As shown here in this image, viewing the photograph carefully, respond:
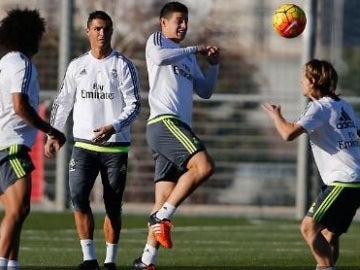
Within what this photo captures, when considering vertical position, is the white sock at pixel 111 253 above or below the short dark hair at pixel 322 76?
below

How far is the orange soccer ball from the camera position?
1348 centimetres

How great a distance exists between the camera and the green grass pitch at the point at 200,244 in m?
13.0

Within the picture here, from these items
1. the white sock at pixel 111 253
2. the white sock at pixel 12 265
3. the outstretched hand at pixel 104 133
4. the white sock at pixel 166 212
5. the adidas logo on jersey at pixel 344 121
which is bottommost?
the white sock at pixel 111 253

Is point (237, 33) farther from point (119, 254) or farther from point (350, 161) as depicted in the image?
point (350, 161)

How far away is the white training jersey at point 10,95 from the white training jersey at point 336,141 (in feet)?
7.17

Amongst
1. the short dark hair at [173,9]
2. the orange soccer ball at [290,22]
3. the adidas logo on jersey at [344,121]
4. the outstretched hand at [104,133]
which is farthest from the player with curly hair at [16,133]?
the orange soccer ball at [290,22]

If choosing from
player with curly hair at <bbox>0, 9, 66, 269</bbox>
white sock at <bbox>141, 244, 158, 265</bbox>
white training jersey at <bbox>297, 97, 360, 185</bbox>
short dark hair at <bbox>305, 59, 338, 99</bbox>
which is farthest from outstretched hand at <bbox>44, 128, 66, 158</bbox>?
short dark hair at <bbox>305, 59, 338, 99</bbox>

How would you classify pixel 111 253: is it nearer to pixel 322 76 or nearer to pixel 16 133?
pixel 16 133

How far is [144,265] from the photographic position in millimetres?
11695

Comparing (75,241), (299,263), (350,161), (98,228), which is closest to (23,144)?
(350,161)

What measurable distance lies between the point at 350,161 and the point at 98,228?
6863mm

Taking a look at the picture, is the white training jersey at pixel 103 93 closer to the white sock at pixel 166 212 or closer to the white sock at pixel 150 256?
the white sock at pixel 166 212

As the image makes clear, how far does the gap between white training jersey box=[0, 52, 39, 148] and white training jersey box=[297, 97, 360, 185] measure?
7.17 ft

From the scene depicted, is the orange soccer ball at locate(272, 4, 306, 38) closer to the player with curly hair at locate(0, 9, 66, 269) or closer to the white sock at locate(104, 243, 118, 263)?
the white sock at locate(104, 243, 118, 263)
